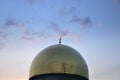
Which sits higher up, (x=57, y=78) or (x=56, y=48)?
(x=56, y=48)

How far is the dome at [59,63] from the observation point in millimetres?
30203

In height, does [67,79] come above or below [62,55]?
below

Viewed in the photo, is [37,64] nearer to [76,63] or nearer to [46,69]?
[46,69]

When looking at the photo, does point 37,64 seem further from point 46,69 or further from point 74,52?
point 74,52

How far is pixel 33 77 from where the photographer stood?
31.0m

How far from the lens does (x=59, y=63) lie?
30203 millimetres

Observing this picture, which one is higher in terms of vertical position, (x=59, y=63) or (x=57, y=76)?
(x=59, y=63)

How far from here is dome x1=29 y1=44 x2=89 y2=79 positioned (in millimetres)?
30203

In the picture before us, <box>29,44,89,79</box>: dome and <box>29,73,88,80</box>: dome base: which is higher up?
<box>29,44,89,79</box>: dome

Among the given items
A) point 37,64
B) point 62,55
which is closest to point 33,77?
point 37,64

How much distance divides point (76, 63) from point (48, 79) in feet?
8.53

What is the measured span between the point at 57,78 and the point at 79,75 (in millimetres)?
1807

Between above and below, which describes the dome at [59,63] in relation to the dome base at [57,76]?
above

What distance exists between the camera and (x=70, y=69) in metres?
30.2
